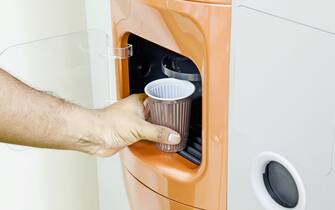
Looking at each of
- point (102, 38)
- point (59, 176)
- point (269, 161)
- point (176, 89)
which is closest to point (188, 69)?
point (176, 89)

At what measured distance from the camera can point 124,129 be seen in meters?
1.02

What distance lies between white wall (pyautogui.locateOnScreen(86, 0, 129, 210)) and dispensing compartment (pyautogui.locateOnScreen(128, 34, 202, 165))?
43 millimetres

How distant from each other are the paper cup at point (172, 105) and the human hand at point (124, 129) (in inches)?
0.6

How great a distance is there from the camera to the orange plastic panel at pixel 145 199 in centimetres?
101

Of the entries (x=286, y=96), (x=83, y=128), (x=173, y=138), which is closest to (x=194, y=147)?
(x=173, y=138)

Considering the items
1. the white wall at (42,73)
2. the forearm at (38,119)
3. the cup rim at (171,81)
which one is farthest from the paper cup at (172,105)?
the white wall at (42,73)

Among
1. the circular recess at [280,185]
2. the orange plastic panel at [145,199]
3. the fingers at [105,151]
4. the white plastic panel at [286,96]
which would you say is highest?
the white plastic panel at [286,96]

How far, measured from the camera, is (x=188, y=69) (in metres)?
1.07

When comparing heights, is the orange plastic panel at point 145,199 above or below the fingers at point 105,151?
below

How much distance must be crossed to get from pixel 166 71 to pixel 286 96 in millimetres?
346

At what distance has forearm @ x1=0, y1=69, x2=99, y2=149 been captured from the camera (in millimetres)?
913

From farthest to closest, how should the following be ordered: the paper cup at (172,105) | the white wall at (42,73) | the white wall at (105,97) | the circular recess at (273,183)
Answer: the white wall at (42,73) < the white wall at (105,97) < the paper cup at (172,105) < the circular recess at (273,183)

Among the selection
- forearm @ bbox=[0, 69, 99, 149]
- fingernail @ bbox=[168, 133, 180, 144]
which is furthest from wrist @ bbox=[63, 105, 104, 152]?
fingernail @ bbox=[168, 133, 180, 144]

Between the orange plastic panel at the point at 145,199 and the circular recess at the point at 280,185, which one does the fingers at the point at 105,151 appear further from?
the circular recess at the point at 280,185
